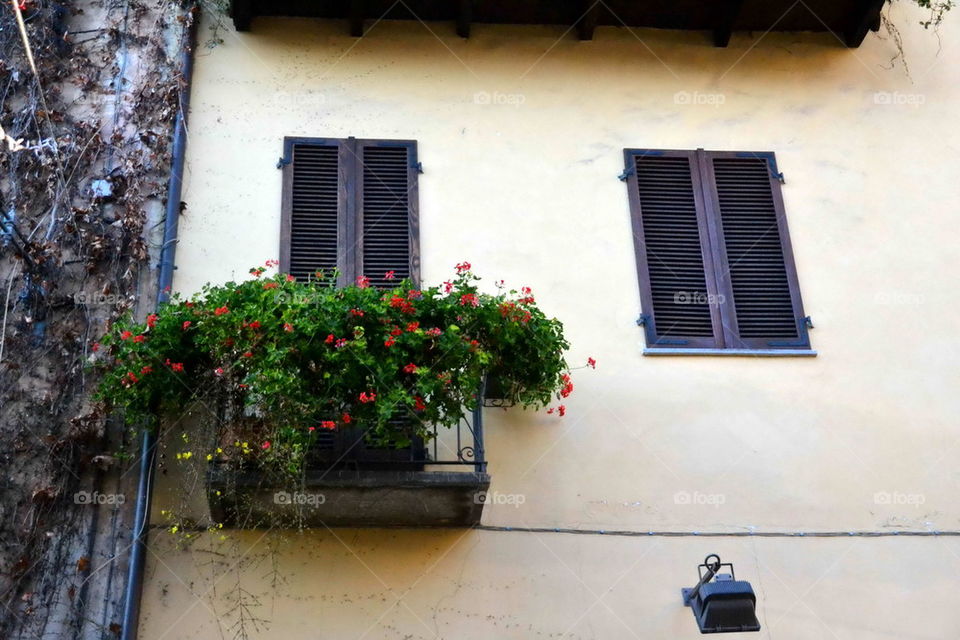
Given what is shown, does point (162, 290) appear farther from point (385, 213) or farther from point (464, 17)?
point (464, 17)

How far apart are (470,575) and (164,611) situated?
1.86 meters

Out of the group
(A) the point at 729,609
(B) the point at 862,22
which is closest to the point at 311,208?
(A) the point at 729,609

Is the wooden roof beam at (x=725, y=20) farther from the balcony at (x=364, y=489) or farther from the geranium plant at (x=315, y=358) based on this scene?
the balcony at (x=364, y=489)

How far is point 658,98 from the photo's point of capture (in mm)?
9414

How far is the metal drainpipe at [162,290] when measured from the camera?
706cm

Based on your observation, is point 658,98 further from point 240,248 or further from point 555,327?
point 240,248

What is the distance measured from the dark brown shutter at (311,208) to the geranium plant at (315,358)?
113 cm

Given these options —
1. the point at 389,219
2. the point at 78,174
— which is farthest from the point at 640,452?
the point at 78,174

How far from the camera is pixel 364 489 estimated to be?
691cm

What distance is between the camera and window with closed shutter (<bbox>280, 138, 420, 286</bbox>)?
8398 mm

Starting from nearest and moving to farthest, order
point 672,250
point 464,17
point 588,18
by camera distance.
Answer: point 672,250 < point 464,17 < point 588,18

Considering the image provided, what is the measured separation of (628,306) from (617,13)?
2688 millimetres

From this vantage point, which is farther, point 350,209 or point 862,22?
point 862,22

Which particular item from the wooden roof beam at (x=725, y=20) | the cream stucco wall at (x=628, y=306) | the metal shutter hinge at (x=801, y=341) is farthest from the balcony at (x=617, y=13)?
the metal shutter hinge at (x=801, y=341)
